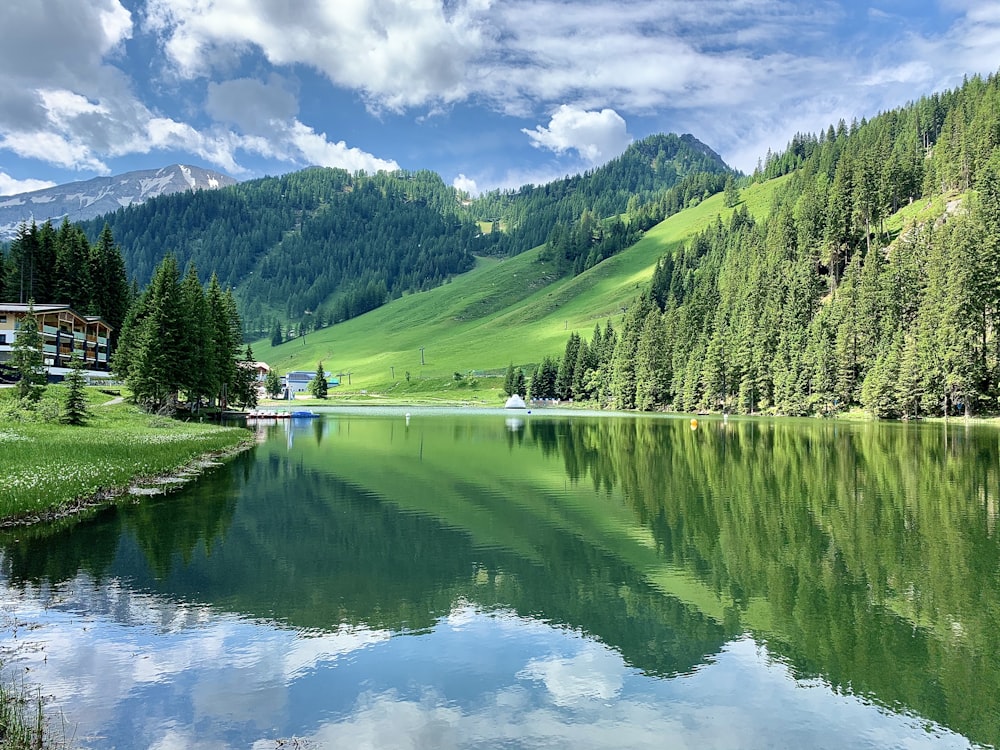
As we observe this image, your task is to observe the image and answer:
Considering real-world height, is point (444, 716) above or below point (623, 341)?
below

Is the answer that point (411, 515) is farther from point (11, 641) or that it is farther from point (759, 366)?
point (759, 366)

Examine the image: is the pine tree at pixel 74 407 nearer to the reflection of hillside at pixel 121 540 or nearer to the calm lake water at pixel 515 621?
the reflection of hillside at pixel 121 540

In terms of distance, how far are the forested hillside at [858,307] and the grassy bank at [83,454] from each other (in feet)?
313

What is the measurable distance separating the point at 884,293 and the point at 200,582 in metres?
129

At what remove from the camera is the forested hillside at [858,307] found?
322ft

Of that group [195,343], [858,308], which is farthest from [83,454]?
[858,308]

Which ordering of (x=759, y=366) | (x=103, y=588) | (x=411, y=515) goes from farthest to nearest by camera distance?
(x=759, y=366)
(x=411, y=515)
(x=103, y=588)

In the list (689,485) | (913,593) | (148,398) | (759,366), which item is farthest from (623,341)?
(913,593)

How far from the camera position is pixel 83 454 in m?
32.6

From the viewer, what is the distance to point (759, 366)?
131125 mm

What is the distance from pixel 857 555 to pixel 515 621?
452 inches

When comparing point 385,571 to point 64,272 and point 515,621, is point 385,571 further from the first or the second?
point 64,272

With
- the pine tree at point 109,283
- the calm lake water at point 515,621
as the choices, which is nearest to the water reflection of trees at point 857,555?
the calm lake water at point 515,621

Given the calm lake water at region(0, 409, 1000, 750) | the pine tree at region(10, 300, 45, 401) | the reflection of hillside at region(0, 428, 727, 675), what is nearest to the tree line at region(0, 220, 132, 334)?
the pine tree at region(10, 300, 45, 401)
